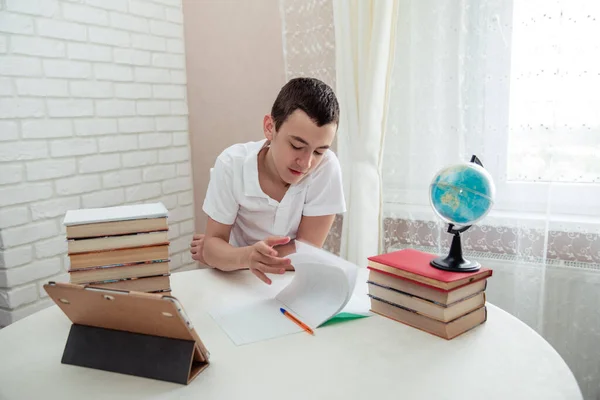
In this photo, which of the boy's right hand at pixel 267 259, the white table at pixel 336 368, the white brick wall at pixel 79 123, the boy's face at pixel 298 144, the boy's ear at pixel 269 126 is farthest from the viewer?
the white brick wall at pixel 79 123

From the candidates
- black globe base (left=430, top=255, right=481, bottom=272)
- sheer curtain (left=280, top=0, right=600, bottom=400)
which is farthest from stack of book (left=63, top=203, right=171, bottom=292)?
sheer curtain (left=280, top=0, right=600, bottom=400)

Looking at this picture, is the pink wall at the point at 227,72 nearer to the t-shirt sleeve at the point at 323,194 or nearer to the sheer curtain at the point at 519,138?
the sheer curtain at the point at 519,138

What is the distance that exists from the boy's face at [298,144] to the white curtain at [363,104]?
1.97 ft

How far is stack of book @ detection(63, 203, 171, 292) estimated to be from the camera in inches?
41.8

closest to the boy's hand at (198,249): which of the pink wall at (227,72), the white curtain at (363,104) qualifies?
the white curtain at (363,104)

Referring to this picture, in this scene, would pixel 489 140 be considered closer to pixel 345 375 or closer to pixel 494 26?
pixel 494 26

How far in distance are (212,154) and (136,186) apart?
1.46 ft

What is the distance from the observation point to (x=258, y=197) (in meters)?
1.48

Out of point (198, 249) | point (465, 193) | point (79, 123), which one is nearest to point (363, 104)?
point (198, 249)

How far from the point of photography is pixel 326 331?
1010mm

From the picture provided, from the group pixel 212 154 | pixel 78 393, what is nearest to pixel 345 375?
pixel 78 393

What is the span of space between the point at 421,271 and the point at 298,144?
0.47 metres

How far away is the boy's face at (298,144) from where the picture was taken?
1.26 meters

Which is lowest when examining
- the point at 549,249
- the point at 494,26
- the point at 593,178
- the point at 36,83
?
the point at 549,249
